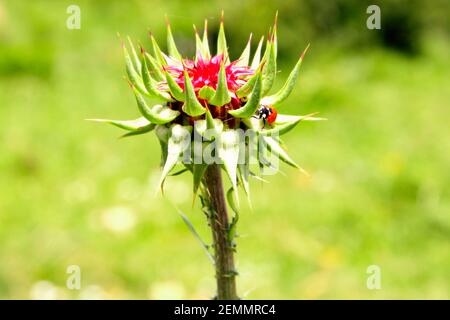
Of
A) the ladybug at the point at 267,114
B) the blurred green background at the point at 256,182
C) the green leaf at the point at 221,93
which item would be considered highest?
the blurred green background at the point at 256,182

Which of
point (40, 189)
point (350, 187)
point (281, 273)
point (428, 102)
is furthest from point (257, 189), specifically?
point (428, 102)

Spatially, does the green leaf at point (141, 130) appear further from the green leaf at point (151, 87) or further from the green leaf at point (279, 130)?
the green leaf at point (279, 130)

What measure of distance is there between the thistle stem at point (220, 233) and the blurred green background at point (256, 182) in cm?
289

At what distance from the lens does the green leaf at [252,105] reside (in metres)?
1.68

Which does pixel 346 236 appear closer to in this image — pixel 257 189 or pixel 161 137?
pixel 257 189

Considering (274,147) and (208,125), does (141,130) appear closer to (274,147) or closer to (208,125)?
(208,125)

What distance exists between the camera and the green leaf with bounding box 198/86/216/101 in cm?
176

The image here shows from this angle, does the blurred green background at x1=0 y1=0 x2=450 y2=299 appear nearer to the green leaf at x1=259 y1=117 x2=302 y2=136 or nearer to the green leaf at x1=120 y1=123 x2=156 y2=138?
the green leaf at x1=120 y1=123 x2=156 y2=138

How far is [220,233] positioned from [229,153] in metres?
0.32

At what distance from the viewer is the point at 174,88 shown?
174 cm

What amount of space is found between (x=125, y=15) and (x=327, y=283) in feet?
20.3

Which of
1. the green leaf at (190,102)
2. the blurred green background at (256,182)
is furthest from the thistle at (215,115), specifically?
the blurred green background at (256,182)

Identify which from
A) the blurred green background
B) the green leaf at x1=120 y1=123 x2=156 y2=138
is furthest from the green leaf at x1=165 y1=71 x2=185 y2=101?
the blurred green background

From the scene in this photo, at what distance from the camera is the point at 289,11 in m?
8.74
